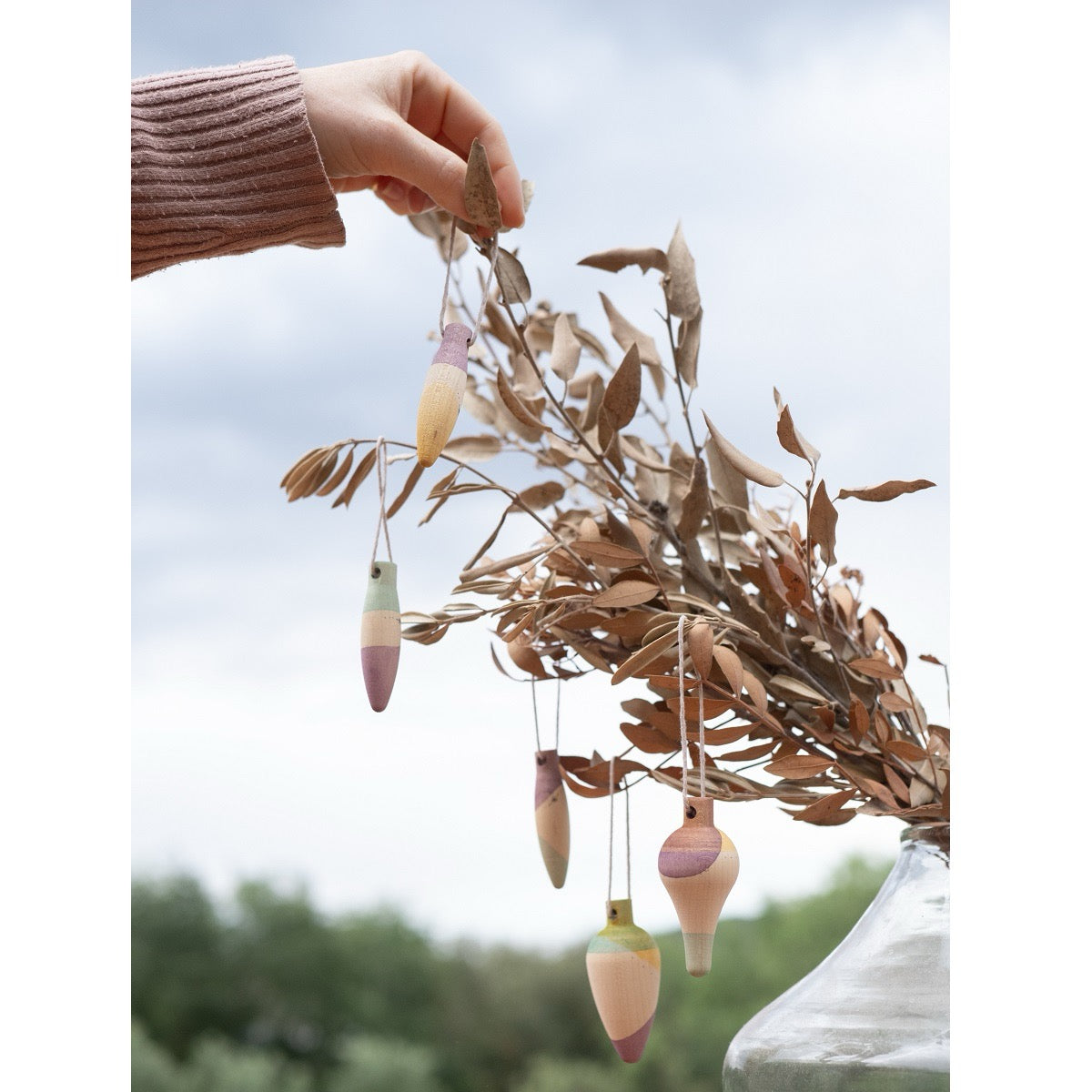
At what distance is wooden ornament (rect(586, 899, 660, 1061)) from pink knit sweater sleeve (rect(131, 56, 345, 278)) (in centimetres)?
23

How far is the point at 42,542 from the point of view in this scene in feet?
1.08

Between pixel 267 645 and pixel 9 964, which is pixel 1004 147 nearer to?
pixel 9 964

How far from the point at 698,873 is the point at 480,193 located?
0.18m

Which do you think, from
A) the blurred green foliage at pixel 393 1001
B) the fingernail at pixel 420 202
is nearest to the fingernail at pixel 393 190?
the fingernail at pixel 420 202

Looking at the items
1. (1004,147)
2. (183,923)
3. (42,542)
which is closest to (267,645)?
(183,923)

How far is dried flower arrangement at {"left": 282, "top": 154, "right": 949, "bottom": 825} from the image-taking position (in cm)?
33

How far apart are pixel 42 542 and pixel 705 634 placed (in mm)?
198

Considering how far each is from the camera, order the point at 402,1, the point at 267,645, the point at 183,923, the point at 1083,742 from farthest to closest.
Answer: the point at 183,923, the point at 267,645, the point at 402,1, the point at 1083,742

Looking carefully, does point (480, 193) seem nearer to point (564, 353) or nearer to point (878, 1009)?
point (564, 353)

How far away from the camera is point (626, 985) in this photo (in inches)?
11.3

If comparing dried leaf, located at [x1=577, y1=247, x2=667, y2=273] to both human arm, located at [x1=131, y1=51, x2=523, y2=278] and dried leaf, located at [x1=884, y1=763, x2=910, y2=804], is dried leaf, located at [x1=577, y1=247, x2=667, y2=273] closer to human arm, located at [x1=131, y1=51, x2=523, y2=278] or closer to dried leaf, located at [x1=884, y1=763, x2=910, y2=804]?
human arm, located at [x1=131, y1=51, x2=523, y2=278]

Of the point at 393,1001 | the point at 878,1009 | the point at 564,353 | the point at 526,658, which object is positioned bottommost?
the point at 393,1001

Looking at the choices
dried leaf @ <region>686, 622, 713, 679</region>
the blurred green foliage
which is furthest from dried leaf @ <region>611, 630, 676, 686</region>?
the blurred green foliage

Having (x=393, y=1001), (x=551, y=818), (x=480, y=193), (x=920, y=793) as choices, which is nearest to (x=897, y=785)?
(x=920, y=793)
